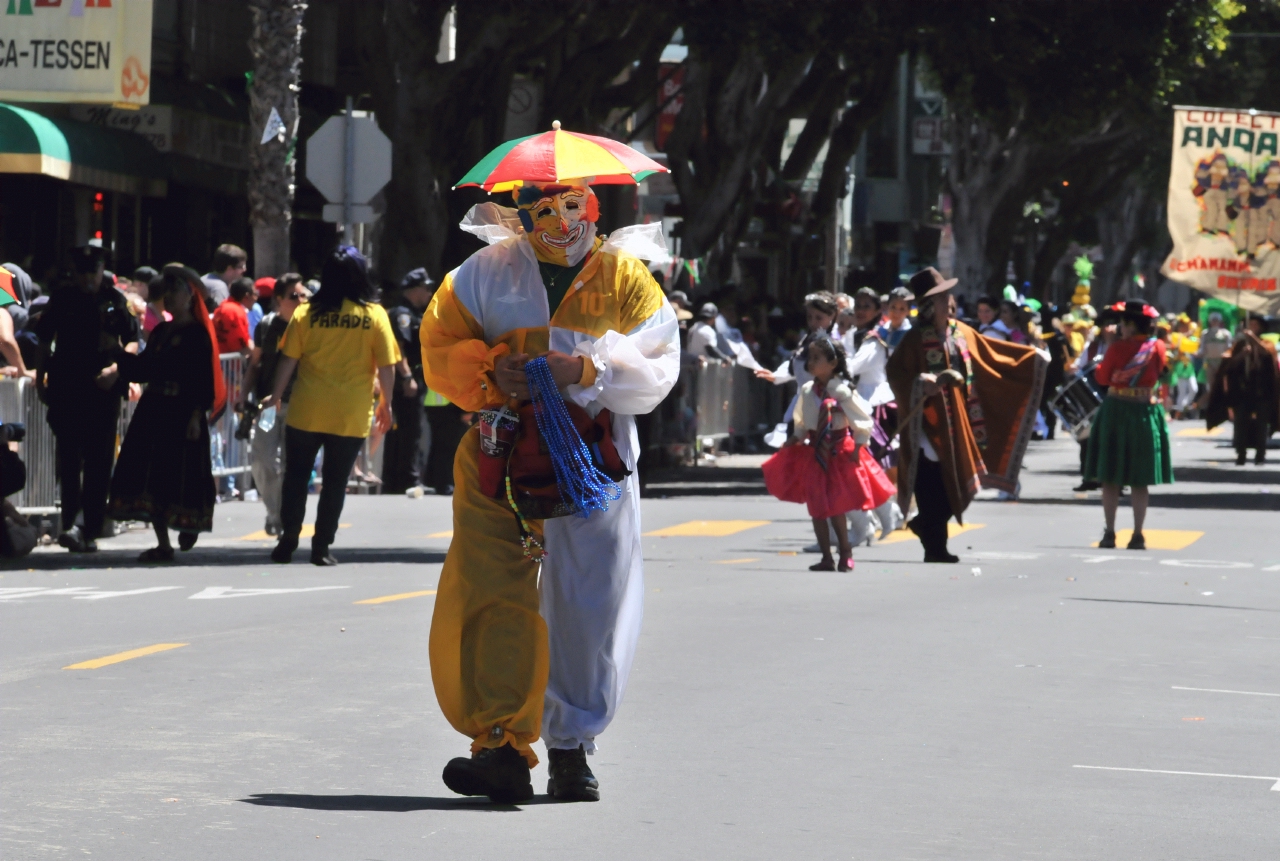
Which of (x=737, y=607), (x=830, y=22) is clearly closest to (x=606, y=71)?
(x=830, y=22)

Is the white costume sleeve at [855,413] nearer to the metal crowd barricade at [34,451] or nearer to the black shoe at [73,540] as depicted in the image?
the black shoe at [73,540]

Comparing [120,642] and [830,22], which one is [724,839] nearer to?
[120,642]

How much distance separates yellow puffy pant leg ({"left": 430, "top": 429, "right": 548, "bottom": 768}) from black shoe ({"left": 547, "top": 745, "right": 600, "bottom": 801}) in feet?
0.33

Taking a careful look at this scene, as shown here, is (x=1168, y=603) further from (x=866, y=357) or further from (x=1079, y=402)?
(x=1079, y=402)

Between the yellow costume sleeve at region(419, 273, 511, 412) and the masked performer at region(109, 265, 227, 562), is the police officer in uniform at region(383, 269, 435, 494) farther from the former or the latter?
the yellow costume sleeve at region(419, 273, 511, 412)

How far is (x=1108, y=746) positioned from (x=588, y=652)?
213 centimetres

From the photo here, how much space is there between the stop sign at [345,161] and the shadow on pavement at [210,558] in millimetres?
4685

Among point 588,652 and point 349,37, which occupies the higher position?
point 349,37

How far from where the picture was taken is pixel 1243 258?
25047 millimetres

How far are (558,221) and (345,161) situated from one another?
12.8 m

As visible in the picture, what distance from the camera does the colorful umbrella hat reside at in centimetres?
687

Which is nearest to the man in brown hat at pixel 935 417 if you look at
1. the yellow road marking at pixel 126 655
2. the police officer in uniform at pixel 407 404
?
the police officer in uniform at pixel 407 404

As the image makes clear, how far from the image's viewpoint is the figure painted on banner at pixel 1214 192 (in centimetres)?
2488

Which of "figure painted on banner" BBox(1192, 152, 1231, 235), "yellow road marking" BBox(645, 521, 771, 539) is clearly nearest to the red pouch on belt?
"yellow road marking" BBox(645, 521, 771, 539)
